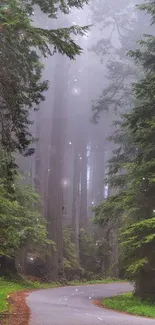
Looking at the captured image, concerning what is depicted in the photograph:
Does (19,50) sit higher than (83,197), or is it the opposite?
(83,197)

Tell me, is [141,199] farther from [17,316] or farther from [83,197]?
[83,197]

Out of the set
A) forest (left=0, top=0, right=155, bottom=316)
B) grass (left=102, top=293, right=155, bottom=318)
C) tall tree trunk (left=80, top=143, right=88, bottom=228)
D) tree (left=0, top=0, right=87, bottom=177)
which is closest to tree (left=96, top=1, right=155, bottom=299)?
forest (left=0, top=0, right=155, bottom=316)

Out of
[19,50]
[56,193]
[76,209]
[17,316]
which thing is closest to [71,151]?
[76,209]

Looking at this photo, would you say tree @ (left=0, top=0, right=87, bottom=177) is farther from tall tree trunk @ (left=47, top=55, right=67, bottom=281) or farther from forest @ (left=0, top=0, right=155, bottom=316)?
tall tree trunk @ (left=47, top=55, right=67, bottom=281)

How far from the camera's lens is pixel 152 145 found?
1438cm

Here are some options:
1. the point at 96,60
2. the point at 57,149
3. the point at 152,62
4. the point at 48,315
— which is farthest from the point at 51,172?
the point at 96,60

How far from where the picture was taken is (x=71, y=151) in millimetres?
59000

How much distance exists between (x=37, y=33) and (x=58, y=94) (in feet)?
89.7

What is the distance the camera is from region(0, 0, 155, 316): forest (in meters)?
8.77

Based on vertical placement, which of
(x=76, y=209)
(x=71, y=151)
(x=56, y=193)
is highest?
(x=71, y=151)

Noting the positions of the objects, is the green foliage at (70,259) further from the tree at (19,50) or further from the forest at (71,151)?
the tree at (19,50)

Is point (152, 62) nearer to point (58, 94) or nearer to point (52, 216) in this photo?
point (52, 216)

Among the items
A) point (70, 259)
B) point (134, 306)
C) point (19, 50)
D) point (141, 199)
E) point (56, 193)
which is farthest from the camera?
point (70, 259)

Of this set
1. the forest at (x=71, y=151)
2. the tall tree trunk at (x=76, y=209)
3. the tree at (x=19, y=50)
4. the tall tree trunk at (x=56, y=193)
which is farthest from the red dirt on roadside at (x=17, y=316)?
the tall tree trunk at (x=76, y=209)
